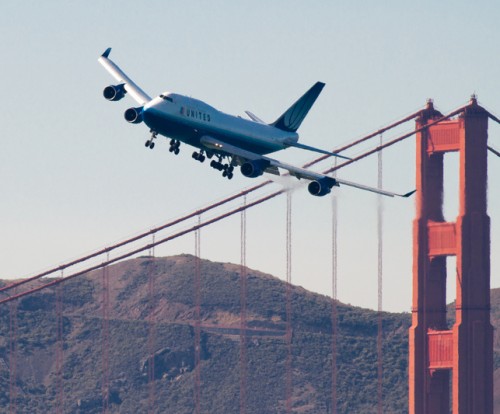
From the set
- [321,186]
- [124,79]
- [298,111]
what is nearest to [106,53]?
[124,79]

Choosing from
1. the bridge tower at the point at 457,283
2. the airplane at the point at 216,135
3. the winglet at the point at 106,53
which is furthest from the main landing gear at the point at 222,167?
the bridge tower at the point at 457,283

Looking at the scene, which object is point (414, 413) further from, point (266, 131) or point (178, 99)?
point (178, 99)

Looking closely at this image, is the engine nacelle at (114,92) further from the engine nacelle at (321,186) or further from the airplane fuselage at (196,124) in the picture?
the engine nacelle at (321,186)

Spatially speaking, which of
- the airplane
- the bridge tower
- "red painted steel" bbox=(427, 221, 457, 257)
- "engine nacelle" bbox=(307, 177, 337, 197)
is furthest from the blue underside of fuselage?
"red painted steel" bbox=(427, 221, 457, 257)

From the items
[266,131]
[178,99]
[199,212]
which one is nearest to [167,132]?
[178,99]

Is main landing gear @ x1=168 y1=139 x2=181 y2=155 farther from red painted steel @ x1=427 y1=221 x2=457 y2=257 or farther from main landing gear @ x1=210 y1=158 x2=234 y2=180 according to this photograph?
red painted steel @ x1=427 y1=221 x2=457 y2=257
